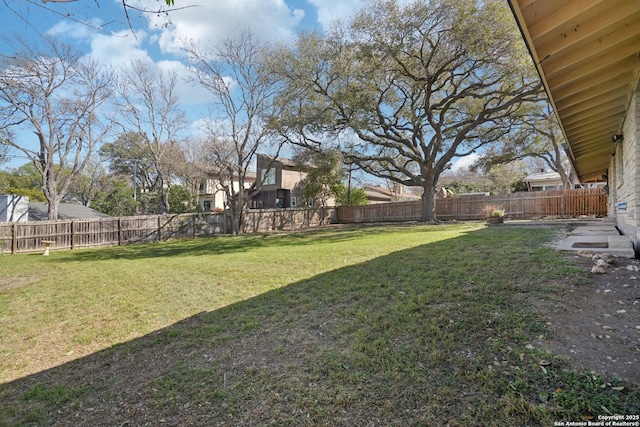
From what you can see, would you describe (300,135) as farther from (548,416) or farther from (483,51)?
(548,416)

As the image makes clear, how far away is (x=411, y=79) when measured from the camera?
14820 mm

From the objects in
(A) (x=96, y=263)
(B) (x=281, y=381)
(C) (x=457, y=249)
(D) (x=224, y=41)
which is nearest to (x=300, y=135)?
(D) (x=224, y=41)

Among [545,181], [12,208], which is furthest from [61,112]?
[545,181]

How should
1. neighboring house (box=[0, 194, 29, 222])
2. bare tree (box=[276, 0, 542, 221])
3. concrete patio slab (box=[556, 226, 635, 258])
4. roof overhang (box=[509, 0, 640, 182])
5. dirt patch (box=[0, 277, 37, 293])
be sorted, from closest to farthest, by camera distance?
roof overhang (box=[509, 0, 640, 182])
concrete patio slab (box=[556, 226, 635, 258])
dirt patch (box=[0, 277, 37, 293])
bare tree (box=[276, 0, 542, 221])
neighboring house (box=[0, 194, 29, 222])

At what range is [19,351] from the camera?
3.67 m

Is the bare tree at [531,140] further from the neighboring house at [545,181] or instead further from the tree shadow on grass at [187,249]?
the tree shadow on grass at [187,249]

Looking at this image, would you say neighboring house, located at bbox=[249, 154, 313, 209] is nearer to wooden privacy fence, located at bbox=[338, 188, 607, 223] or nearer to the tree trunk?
wooden privacy fence, located at bbox=[338, 188, 607, 223]

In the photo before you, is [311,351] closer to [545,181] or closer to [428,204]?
[428,204]

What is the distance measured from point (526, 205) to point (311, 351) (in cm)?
1824

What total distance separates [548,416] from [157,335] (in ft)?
12.8

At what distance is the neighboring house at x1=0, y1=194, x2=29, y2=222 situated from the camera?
17.0 m

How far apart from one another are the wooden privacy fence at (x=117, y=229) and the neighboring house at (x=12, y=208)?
6707 mm

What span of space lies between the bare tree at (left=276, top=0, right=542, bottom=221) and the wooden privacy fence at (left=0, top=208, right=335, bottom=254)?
6.56 m

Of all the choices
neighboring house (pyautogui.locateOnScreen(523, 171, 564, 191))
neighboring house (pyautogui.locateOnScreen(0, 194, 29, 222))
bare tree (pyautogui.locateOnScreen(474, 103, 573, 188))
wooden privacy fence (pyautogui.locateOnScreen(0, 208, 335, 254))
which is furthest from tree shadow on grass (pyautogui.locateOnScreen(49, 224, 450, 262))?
neighboring house (pyautogui.locateOnScreen(523, 171, 564, 191))
